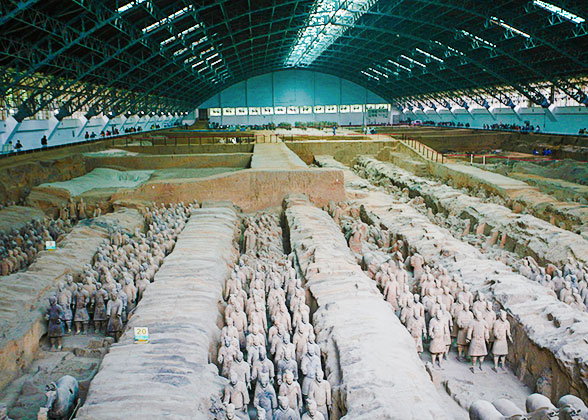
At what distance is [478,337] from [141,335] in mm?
4319

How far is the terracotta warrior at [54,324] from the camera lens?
22.7 ft

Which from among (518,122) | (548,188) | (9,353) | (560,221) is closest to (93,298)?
(9,353)

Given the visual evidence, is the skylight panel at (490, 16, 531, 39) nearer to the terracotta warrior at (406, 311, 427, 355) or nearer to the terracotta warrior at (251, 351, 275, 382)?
the terracotta warrior at (406, 311, 427, 355)

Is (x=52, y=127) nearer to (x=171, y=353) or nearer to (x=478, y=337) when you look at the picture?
(x=171, y=353)

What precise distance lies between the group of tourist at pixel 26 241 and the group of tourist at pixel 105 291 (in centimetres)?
157

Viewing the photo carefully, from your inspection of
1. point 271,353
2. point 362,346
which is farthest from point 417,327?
point 271,353

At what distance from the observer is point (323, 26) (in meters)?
31.1

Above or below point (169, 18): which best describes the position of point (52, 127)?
below

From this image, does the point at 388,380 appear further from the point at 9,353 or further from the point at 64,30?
the point at 64,30

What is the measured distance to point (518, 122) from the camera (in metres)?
36.5

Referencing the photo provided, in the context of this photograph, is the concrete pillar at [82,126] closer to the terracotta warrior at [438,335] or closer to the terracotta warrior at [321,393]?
the terracotta warrior at [438,335]

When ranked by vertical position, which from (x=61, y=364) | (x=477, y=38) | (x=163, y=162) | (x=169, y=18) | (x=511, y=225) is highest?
(x=477, y=38)

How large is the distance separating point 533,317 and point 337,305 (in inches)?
105

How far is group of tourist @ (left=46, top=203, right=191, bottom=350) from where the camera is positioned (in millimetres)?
7160
